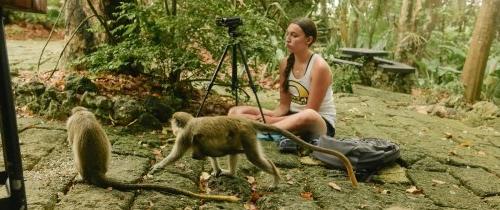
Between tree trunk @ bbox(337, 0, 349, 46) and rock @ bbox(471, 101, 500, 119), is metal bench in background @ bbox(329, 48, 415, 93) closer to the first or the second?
tree trunk @ bbox(337, 0, 349, 46)

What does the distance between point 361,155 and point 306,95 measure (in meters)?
1.01

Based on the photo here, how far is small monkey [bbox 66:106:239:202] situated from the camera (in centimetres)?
310

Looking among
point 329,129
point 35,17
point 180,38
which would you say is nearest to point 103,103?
point 180,38

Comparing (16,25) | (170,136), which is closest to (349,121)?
(170,136)

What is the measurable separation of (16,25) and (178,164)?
458 inches

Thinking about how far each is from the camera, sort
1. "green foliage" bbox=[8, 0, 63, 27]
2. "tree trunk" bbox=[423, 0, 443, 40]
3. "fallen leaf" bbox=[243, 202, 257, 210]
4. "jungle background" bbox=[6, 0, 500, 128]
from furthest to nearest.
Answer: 1. "green foliage" bbox=[8, 0, 63, 27]
2. "tree trunk" bbox=[423, 0, 443, 40]
3. "jungle background" bbox=[6, 0, 500, 128]
4. "fallen leaf" bbox=[243, 202, 257, 210]

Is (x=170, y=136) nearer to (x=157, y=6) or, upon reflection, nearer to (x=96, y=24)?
(x=157, y=6)

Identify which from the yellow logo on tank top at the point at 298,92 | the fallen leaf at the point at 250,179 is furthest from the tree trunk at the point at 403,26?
the fallen leaf at the point at 250,179

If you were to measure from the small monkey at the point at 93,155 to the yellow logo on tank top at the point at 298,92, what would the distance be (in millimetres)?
1841

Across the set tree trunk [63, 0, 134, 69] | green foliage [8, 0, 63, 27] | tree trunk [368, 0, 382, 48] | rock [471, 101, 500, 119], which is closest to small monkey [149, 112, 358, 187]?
tree trunk [63, 0, 134, 69]

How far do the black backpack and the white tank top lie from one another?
0.57m

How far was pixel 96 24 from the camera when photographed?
5551 mm

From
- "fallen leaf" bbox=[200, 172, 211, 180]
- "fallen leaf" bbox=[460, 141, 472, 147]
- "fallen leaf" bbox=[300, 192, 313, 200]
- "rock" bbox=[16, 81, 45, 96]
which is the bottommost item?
"fallen leaf" bbox=[460, 141, 472, 147]

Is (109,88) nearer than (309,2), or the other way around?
(109,88)
